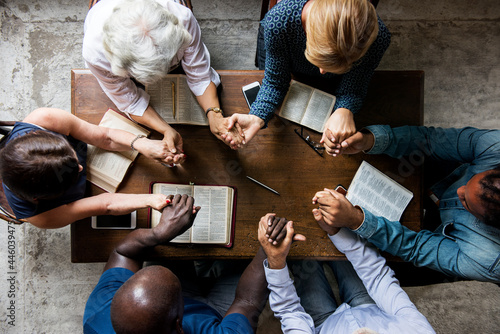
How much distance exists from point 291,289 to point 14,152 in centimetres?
169

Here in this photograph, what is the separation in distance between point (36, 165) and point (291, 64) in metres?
1.52

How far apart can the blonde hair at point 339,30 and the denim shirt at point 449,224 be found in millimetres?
604

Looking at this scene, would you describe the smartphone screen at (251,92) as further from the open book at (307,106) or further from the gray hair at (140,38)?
the gray hair at (140,38)

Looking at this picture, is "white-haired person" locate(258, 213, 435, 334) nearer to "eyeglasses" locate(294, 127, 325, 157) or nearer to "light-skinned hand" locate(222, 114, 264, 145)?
"eyeglasses" locate(294, 127, 325, 157)

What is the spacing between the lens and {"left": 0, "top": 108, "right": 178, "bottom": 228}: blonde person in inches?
59.8

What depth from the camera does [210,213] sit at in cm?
192

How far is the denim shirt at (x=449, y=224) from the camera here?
1.71 metres

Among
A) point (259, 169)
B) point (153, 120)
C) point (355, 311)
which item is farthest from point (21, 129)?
point (355, 311)

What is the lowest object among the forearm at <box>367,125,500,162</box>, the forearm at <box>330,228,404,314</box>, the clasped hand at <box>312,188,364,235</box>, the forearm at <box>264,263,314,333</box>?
the forearm at <box>264,263,314,333</box>

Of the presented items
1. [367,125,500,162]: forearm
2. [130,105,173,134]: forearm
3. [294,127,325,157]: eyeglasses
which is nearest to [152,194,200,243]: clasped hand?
[130,105,173,134]: forearm

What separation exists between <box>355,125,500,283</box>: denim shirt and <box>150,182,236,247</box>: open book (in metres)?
0.79

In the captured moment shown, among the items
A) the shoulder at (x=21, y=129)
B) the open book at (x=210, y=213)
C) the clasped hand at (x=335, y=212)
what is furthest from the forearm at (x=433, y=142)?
the shoulder at (x=21, y=129)

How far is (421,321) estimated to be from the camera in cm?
170

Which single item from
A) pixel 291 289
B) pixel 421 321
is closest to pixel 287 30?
pixel 291 289
